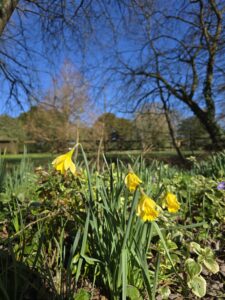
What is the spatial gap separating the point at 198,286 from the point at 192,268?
78 mm

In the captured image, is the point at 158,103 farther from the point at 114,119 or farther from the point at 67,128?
the point at 67,128

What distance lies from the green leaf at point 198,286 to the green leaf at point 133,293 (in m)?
0.25

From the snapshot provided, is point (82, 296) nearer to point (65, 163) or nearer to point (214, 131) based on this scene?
point (65, 163)

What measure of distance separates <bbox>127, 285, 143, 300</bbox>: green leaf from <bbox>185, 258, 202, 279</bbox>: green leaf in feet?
0.86

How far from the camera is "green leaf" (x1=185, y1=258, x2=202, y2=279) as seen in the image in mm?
1320

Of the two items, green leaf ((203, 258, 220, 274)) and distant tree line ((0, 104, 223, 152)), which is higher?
distant tree line ((0, 104, 223, 152))

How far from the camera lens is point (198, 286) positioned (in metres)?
1.29

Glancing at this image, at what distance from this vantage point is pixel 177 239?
65.9 inches

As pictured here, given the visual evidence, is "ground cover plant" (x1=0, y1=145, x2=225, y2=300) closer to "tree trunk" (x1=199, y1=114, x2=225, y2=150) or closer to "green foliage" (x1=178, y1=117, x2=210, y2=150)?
"tree trunk" (x1=199, y1=114, x2=225, y2=150)

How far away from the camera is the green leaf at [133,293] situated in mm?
1229

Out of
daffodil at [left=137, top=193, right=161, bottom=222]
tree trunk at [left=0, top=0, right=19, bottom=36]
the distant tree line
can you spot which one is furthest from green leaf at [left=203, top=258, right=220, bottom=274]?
the distant tree line

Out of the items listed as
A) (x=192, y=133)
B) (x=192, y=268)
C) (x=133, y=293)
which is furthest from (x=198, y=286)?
(x=192, y=133)

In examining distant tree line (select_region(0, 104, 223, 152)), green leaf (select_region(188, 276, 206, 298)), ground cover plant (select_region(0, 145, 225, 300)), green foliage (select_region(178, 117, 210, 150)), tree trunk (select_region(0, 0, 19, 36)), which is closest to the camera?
ground cover plant (select_region(0, 145, 225, 300))

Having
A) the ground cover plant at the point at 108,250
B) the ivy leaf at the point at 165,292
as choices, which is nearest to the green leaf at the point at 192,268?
the ground cover plant at the point at 108,250
